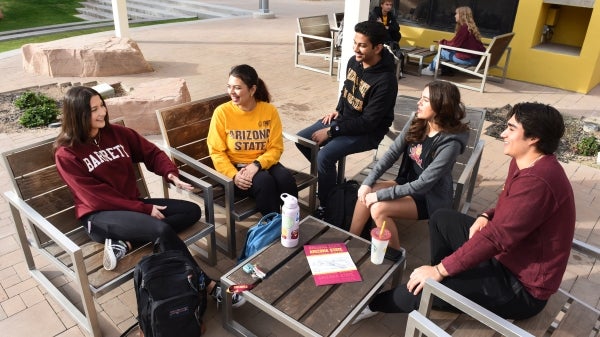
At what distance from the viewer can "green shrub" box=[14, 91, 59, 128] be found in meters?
5.67

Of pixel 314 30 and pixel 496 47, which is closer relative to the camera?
pixel 496 47

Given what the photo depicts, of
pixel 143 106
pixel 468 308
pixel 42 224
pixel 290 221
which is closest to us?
pixel 468 308

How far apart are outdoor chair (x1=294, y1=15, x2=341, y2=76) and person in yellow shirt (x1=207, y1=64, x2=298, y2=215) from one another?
4918 mm

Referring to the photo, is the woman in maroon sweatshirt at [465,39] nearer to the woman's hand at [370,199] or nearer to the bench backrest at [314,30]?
the bench backrest at [314,30]

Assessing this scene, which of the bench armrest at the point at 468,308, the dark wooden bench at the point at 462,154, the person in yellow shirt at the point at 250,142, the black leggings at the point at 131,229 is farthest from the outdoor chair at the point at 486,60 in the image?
the black leggings at the point at 131,229

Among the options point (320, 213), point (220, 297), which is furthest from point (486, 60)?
point (220, 297)

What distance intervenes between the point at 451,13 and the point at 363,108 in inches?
233

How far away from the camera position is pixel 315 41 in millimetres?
8703

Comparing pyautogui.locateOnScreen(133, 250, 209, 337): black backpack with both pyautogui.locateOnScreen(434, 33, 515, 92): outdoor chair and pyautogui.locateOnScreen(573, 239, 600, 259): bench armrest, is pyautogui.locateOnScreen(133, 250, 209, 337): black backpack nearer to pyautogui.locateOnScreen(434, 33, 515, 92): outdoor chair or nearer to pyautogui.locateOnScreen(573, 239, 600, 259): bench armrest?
pyautogui.locateOnScreen(573, 239, 600, 259): bench armrest

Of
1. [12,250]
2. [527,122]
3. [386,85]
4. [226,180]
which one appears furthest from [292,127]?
[527,122]

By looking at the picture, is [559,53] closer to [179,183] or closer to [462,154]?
[462,154]

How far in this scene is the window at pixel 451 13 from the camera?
8.20 metres

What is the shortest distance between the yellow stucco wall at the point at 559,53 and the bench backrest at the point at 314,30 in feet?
9.77

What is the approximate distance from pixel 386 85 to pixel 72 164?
95.3 inches
